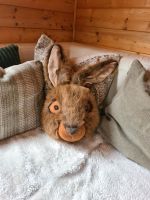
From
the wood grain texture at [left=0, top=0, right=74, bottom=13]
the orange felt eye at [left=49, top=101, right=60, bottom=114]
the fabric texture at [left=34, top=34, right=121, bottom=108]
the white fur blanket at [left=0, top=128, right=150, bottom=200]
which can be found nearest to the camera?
the white fur blanket at [left=0, top=128, right=150, bottom=200]

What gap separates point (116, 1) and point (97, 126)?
1.03 metres

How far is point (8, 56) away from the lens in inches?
50.9

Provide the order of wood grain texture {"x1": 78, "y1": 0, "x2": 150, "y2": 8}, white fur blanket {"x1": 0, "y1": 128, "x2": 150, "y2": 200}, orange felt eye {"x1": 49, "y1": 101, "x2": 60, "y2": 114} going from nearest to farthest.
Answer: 1. white fur blanket {"x1": 0, "y1": 128, "x2": 150, "y2": 200}
2. orange felt eye {"x1": 49, "y1": 101, "x2": 60, "y2": 114}
3. wood grain texture {"x1": 78, "y1": 0, "x2": 150, "y2": 8}

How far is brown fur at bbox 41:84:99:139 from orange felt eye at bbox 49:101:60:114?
2cm

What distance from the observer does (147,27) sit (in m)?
1.49

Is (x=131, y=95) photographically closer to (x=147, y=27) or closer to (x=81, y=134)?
(x=81, y=134)

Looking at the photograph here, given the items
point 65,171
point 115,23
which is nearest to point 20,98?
point 65,171

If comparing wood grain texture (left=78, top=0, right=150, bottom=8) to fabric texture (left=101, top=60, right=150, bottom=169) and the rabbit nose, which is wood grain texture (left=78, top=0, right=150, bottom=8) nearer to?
fabric texture (left=101, top=60, right=150, bottom=169)

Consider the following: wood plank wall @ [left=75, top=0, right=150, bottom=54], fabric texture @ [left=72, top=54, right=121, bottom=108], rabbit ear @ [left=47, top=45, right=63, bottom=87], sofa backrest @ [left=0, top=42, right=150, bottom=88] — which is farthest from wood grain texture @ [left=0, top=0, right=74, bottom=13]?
fabric texture @ [left=72, top=54, right=121, bottom=108]

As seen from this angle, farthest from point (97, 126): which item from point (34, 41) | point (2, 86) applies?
point (34, 41)

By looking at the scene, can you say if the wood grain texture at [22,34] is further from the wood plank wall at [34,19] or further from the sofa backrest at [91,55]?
the sofa backrest at [91,55]

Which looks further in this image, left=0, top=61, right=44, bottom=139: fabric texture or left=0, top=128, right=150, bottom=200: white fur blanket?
left=0, top=61, right=44, bottom=139: fabric texture

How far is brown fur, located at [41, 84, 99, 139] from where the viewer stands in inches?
43.1

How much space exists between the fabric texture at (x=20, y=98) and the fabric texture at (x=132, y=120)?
420 millimetres
